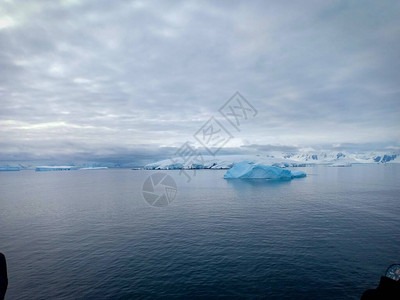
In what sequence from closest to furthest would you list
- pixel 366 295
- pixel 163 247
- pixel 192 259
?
pixel 366 295, pixel 192 259, pixel 163 247

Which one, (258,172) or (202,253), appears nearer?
(202,253)

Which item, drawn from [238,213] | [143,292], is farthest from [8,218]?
[238,213]

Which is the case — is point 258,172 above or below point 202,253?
above

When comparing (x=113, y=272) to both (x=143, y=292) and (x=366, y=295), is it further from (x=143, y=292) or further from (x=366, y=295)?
(x=366, y=295)

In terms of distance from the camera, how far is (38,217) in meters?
39.3

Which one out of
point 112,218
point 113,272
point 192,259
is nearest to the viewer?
point 113,272

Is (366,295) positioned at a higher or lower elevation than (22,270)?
higher

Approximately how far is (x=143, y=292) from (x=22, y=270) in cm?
1217

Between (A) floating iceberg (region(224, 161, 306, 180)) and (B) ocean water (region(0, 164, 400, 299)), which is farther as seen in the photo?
(A) floating iceberg (region(224, 161, 306, 180))

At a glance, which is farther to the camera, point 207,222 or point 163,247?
point 207,222

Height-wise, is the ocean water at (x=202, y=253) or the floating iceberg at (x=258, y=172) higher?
the floating iceberg at (x=258, y=172)

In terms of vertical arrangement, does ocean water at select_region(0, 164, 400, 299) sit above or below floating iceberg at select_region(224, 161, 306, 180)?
below

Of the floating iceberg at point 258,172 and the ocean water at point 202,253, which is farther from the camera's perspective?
the floating iceberg at point 258,172

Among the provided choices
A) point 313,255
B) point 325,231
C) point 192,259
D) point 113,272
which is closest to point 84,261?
point 113,272
